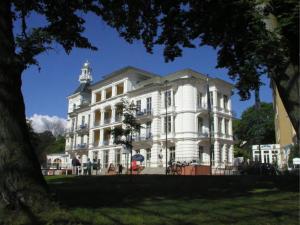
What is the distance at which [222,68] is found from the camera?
12.9m

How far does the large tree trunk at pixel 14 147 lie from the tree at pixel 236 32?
5781mm

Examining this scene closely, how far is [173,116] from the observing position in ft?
154

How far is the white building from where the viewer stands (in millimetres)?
45594

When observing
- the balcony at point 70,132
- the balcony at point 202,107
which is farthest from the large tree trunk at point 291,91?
the balcony at point 70,132

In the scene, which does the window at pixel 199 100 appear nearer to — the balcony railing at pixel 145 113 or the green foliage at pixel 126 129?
the balcony railing at pixel 145 113

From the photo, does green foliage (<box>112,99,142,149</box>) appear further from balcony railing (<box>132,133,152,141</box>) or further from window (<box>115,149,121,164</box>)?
window (<box>115,149,121,164</box>)

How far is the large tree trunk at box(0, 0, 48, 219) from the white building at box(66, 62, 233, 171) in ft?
126

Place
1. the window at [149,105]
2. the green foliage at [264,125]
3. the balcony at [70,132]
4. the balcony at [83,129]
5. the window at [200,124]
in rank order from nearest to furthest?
the window at [200,124] < the window at [149,105] < the balcony at [83,129] < the balcony at [70,132] < the green foliage at [264,125]

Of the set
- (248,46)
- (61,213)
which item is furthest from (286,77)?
(61,213)

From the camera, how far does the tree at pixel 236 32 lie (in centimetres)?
886

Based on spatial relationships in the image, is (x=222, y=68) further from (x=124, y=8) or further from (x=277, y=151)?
(x=277, y=151)

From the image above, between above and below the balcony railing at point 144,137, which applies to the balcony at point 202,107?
above

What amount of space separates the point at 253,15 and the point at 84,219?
6451mm

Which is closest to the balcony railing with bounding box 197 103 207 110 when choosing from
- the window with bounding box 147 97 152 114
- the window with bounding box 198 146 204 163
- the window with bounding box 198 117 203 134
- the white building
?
the white building
